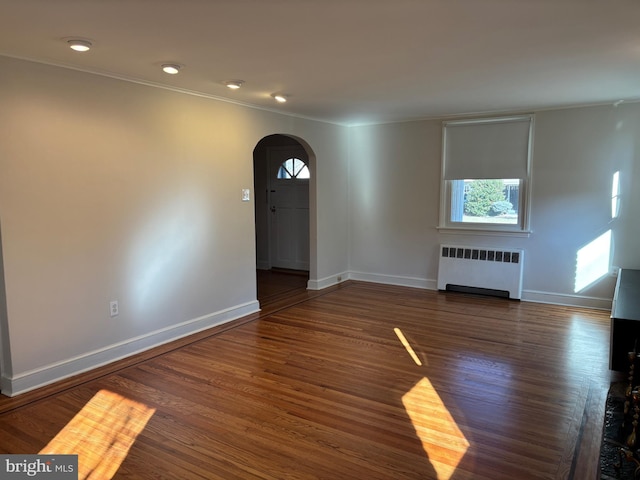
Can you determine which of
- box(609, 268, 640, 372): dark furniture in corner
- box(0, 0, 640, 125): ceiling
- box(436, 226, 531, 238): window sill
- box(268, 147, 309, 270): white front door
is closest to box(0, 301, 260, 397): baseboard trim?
box(0, 0, 640, 125): ceiling

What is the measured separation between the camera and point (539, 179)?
521 centimetres

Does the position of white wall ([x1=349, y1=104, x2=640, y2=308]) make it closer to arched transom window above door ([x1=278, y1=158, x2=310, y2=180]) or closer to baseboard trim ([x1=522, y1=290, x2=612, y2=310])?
baseboard trim ([x1=522, y1=290, x2=612, y2=310])

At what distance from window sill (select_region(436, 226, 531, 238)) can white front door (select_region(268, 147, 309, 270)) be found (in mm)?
2300

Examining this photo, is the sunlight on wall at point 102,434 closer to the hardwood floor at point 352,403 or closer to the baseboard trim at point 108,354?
the hardwood floor at point 352,403

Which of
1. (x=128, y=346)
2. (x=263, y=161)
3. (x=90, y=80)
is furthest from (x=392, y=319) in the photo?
(x=263, y=161)

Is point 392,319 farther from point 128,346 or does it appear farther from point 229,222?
point 128,346

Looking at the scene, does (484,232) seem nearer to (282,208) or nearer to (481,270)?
(481,270)

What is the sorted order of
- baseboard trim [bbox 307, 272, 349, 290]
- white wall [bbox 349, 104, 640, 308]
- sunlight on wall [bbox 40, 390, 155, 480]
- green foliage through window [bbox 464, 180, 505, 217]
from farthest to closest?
baseboard trim [bbox 307, 272, 349, 290] → green foliage through window [bbox 464, 180, 505, 217] → white wall [bbox 349, 104, 640, 308] → sunlight on wall [bbox 40, 390, 155, 480]

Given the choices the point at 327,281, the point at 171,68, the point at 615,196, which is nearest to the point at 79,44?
the point at 171,68

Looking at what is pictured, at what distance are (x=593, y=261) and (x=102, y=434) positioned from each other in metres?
4.97

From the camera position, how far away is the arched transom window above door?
7145 millimetres

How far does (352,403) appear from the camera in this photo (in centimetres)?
291

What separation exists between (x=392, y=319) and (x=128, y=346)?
8.35 ft

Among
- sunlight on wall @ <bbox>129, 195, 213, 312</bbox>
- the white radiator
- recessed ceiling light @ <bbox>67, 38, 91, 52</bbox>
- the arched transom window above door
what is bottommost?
the white radiator
